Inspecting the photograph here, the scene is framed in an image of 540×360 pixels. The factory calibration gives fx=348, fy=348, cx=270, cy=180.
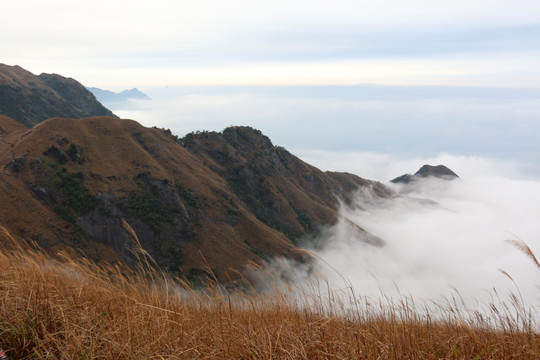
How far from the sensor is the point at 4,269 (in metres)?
5.79

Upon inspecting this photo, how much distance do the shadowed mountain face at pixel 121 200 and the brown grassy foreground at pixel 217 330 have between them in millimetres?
54156

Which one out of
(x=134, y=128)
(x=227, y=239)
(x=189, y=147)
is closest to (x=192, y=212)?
(x=227, y=239)

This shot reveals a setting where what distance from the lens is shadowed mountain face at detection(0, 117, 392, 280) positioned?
75438 millimetres

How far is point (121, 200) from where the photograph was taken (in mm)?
85438

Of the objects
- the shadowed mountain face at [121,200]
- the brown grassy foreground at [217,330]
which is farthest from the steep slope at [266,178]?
the brown grassy foreground at [217,330]

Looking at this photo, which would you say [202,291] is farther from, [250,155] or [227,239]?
[250,155]

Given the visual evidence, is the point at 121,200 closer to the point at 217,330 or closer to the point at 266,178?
the point at 266,178

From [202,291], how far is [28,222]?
79.7 meters

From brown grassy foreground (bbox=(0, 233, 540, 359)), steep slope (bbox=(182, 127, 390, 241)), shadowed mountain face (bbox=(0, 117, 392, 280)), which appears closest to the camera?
brown grassy foreground (bbox=(0, 233, 540, 359))

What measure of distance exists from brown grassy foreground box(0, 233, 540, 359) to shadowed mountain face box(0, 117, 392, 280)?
54156 millimetres

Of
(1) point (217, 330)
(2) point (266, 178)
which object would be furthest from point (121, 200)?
(1) point (217, 330)

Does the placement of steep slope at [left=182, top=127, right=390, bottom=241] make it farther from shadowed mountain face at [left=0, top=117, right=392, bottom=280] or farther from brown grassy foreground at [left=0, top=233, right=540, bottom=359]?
brown grassy foreground at [left=0, top=233, right=540, bottom=359]

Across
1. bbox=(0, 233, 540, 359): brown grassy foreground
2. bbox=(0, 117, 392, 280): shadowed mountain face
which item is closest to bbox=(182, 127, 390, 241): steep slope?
bbox=(0, 117, 392, 280): shadowed mountain face

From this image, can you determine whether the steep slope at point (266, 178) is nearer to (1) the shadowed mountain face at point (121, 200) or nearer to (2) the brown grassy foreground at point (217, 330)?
(1) the shadowed mountain face at point (121, 200)
